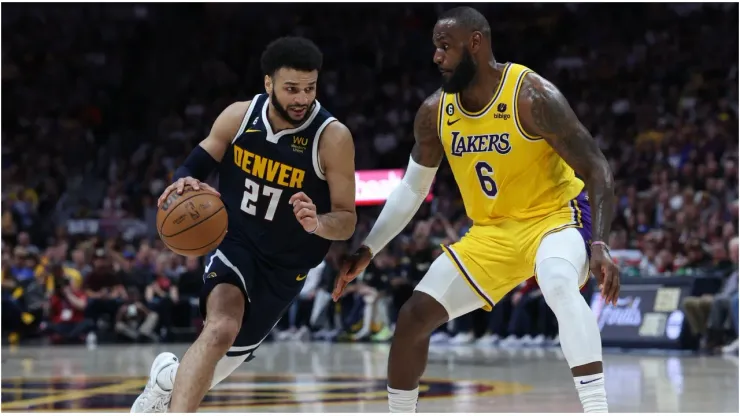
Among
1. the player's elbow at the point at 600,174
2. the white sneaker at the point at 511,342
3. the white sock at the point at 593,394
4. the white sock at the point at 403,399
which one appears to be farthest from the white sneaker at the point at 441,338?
the white sock at the point at 593,394

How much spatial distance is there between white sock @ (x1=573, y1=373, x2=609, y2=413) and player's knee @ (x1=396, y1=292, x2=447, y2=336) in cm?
84

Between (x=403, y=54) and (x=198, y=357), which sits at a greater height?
(x=403, y=54)

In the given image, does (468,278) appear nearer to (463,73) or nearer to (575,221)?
(575,221)

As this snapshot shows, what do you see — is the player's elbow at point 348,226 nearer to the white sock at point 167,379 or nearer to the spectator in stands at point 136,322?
the white sock at point 167,379

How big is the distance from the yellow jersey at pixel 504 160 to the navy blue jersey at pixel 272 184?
643 millimetres

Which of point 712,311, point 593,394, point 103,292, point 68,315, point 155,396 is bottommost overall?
point 68,315

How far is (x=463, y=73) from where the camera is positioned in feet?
17.1

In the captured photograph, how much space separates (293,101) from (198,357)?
129 centimetres

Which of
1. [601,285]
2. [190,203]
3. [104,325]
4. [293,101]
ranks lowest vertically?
[104,325]

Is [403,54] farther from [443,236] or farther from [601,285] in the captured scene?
[601,285]

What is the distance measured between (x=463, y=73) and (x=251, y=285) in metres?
1.43

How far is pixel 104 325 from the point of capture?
16.4 meters

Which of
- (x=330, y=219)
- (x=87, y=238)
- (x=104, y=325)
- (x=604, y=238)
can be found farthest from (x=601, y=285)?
(x=87, y=238)

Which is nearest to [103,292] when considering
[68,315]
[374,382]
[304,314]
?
[68,315]
